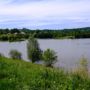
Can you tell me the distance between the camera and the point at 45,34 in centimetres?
13475

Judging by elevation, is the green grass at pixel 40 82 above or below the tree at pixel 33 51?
above

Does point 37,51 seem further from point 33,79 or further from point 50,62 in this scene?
point 33,79

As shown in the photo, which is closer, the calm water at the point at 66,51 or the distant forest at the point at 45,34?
the calm water at the point at 66,51

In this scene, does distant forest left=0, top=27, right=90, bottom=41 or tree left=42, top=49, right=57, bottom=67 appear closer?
tree left=42, top=49, right=57, bottom=67

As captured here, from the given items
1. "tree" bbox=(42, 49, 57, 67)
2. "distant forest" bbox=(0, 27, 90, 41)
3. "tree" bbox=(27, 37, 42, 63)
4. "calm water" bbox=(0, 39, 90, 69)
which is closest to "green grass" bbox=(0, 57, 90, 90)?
"calm water" bbox=(0, 39, 90, 69)

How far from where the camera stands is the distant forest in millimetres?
121875

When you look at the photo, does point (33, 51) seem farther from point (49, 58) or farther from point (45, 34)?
point (45, 34)

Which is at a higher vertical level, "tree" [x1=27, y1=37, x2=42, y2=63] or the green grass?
the green grass

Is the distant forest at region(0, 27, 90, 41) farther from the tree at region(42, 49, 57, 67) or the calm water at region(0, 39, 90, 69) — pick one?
the tree at region(42, 49, 57, 67)

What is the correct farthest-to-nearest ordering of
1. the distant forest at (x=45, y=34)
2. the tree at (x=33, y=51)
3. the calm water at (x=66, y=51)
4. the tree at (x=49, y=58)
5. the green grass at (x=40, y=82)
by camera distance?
the distant forest at (x=45, y=34), the tree at (x=33, y=51), the tree at (x=49, y=58), the calm water at (x=66, y=51), the green grass at (x=40, y=82)

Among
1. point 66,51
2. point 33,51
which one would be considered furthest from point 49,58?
point 66,51

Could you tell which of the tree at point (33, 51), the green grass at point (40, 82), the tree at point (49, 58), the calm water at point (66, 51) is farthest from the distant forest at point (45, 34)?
the green grass at point (40, 82)

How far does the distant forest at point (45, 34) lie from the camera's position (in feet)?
400

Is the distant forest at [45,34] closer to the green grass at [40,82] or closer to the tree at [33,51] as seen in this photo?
the tree at [33,51]
